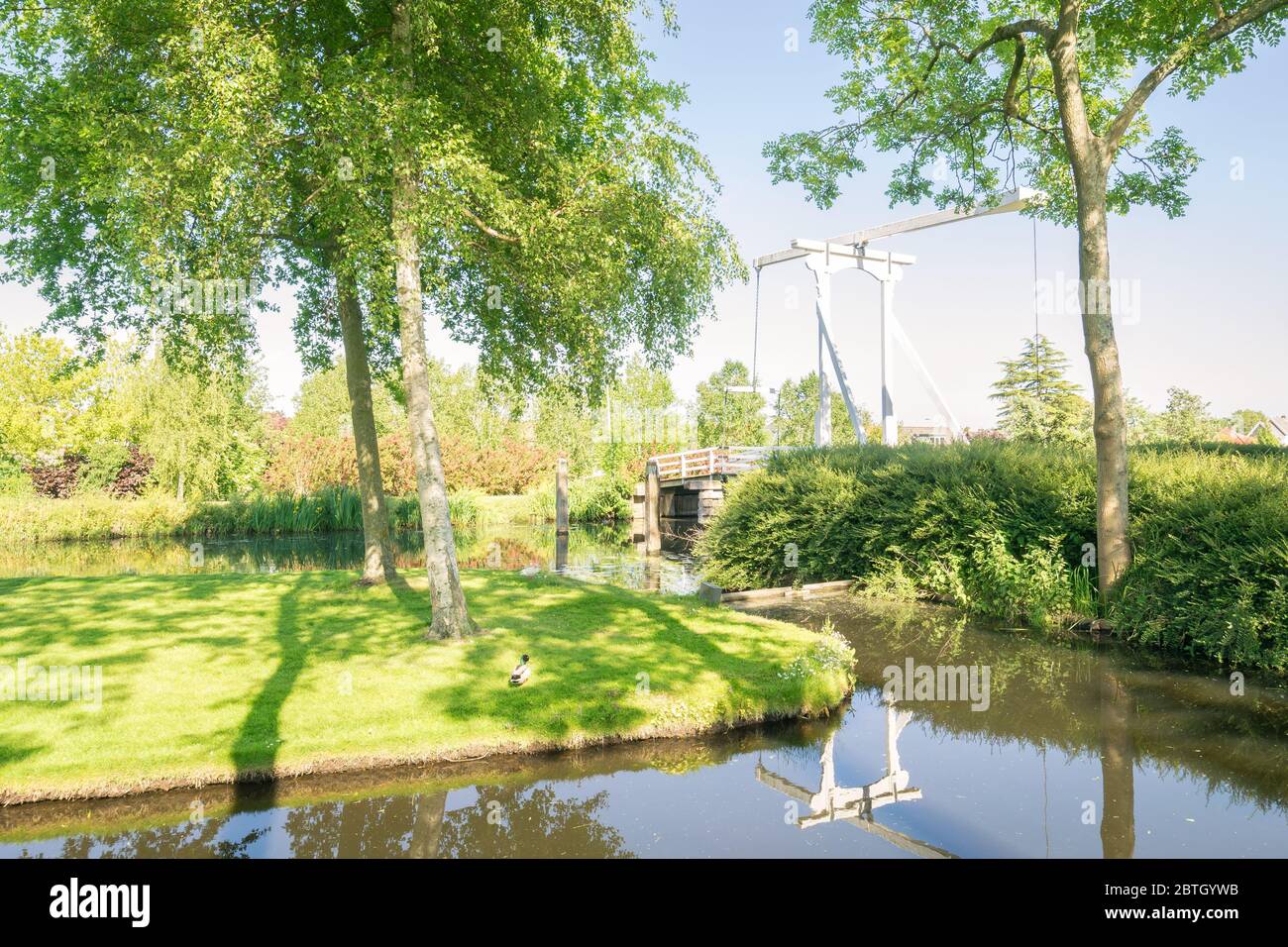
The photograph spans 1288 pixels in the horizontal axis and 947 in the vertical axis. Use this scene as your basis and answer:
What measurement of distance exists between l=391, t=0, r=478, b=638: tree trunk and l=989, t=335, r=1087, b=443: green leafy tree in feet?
115

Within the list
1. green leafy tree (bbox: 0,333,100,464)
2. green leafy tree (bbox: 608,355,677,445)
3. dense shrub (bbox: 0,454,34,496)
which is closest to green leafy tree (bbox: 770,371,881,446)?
green leafy tree (bbox: 608,355,677,445)

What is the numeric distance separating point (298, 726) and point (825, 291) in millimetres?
24442

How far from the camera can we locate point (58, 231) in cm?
1212

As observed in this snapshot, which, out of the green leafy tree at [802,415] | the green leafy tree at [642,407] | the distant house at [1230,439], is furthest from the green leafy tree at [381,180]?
the green leafy tree at [802,415]

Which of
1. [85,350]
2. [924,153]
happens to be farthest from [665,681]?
[924,153]

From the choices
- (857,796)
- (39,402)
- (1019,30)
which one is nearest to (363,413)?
(857,796)

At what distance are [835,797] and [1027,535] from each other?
28.4 feet

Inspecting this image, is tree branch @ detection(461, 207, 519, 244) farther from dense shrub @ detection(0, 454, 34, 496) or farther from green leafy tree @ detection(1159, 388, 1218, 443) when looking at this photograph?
green leafy tree @ detection(1159, 388, 1218, 443)

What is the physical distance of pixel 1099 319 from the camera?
11438 mm

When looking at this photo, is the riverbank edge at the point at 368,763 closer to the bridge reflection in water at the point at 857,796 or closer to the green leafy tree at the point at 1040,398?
the bridge reflection in water at the point at 857,796

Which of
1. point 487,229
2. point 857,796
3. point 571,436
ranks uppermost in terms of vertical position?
point 571,436

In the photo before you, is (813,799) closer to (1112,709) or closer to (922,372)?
(1112,709)

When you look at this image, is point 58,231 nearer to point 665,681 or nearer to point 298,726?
point 298,726
